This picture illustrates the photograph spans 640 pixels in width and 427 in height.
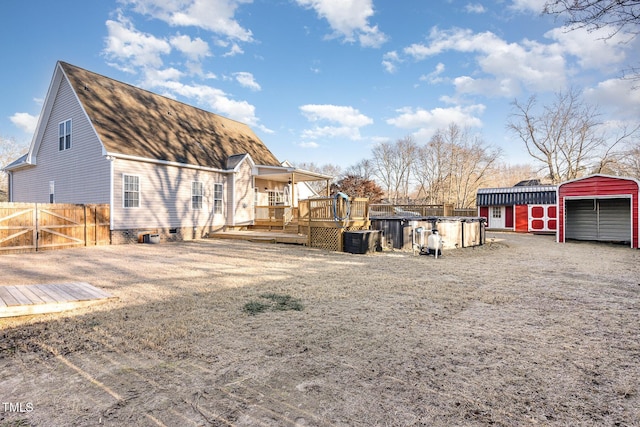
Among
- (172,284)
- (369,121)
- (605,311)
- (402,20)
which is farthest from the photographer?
(369,121)

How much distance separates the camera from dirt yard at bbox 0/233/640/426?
212cm

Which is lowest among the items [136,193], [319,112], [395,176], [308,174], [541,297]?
[541,297]

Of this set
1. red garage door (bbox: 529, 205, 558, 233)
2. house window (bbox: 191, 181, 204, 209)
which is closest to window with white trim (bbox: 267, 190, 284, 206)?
house window (bbox: 191, 181, 204, 209)

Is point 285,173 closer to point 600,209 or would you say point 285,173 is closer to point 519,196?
point 600,209

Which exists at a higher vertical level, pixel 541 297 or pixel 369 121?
pixel 369 121

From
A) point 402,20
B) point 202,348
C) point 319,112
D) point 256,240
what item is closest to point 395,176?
point 319,112

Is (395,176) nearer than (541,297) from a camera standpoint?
No

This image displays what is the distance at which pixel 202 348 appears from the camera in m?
3.16

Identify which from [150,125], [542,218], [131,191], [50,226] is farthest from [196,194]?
[542,218]

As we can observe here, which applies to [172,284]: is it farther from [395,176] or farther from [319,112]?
[395,176]

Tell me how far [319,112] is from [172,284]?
27.6 metres

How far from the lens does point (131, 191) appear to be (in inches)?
518

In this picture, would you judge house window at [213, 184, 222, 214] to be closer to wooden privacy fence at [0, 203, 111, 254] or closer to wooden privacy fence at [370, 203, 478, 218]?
wooden privacy fence at [0, 203, 111, 254]

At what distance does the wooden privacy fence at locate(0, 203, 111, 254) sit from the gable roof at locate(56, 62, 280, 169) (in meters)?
2.64
